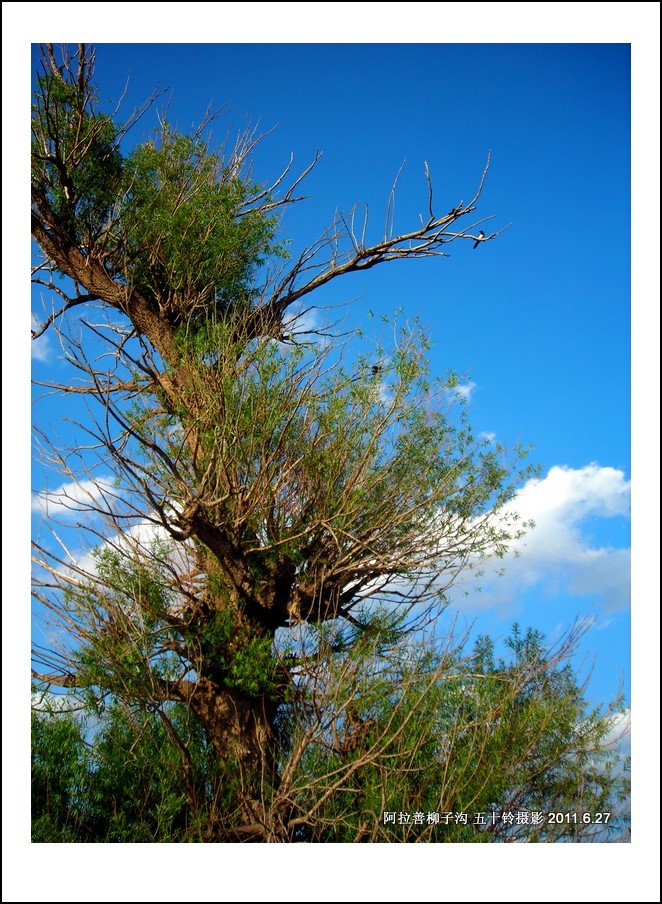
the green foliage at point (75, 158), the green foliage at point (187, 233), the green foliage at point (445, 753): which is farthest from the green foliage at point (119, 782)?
the green foliage at point (75, 158)

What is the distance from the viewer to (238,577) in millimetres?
5914

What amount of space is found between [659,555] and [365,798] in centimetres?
259

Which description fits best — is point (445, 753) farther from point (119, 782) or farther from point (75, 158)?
point (75, 158)

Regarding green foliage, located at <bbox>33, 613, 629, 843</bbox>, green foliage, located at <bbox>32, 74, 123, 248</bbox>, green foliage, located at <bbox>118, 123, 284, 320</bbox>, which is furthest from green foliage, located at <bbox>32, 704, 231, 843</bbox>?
green foliage, located at <bbox>32, 74, 123, 248</bbox>

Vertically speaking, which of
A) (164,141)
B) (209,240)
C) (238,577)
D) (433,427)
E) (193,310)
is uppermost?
(164,141)

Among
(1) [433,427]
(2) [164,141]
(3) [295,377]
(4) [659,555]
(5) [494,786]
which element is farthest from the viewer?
(2) [164,141]

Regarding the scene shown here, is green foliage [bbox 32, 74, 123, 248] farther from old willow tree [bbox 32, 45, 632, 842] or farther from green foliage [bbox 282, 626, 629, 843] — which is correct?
green foliage [bbox 282, 626, 629, 843]

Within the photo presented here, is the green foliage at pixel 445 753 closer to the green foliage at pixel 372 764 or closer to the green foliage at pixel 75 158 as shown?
the green foliage at pixel 372 764

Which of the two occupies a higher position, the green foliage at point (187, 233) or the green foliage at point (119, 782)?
the green foliage at point (187, 233)

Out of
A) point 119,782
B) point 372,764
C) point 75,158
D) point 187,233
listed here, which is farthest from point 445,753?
point 75,158

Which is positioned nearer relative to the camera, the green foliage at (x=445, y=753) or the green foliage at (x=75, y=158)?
the green foliage at (x=445, y=753)

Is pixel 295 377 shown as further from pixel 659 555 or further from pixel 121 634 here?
pixel 659 555

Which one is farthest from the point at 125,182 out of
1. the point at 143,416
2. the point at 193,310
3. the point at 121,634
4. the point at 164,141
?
the point at 121,634

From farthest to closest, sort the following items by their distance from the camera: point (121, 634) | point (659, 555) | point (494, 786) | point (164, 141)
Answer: point (164, 141) < point (121, 634) < point (494, 786) < point (659, 555)
